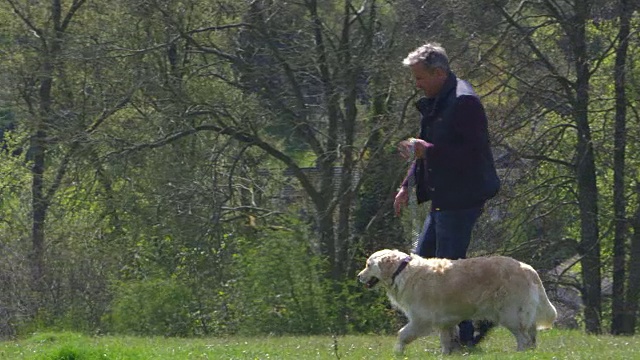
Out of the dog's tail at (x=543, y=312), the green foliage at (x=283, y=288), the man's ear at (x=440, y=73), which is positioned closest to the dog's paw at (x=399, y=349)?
the dog's tail at (x=543, y=312)

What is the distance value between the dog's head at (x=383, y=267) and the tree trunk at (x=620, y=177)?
8.41 metres

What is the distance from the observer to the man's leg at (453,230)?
7.66m

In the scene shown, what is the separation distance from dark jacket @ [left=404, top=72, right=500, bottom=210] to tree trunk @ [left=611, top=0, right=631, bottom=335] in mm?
8422

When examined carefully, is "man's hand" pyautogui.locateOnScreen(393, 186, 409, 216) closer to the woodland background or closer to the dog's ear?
the dog's ear

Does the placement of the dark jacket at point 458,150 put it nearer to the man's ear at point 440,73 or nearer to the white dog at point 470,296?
the man's ear at point 440,73

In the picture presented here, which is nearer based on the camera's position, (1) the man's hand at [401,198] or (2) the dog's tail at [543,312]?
(2) the dog's tail at [543,312]

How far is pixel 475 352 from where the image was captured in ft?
25.2

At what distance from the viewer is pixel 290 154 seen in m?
18.0

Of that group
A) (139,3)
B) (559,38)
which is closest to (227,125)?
(139,3)

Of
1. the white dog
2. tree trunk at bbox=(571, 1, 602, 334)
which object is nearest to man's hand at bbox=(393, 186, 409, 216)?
the white dog

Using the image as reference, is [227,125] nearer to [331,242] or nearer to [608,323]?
[331,242]

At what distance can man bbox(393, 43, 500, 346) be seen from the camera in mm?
7504

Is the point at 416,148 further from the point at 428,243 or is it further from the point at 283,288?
the point at 283,288

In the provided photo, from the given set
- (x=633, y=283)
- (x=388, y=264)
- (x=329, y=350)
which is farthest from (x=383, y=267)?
(x=633, y=283)
